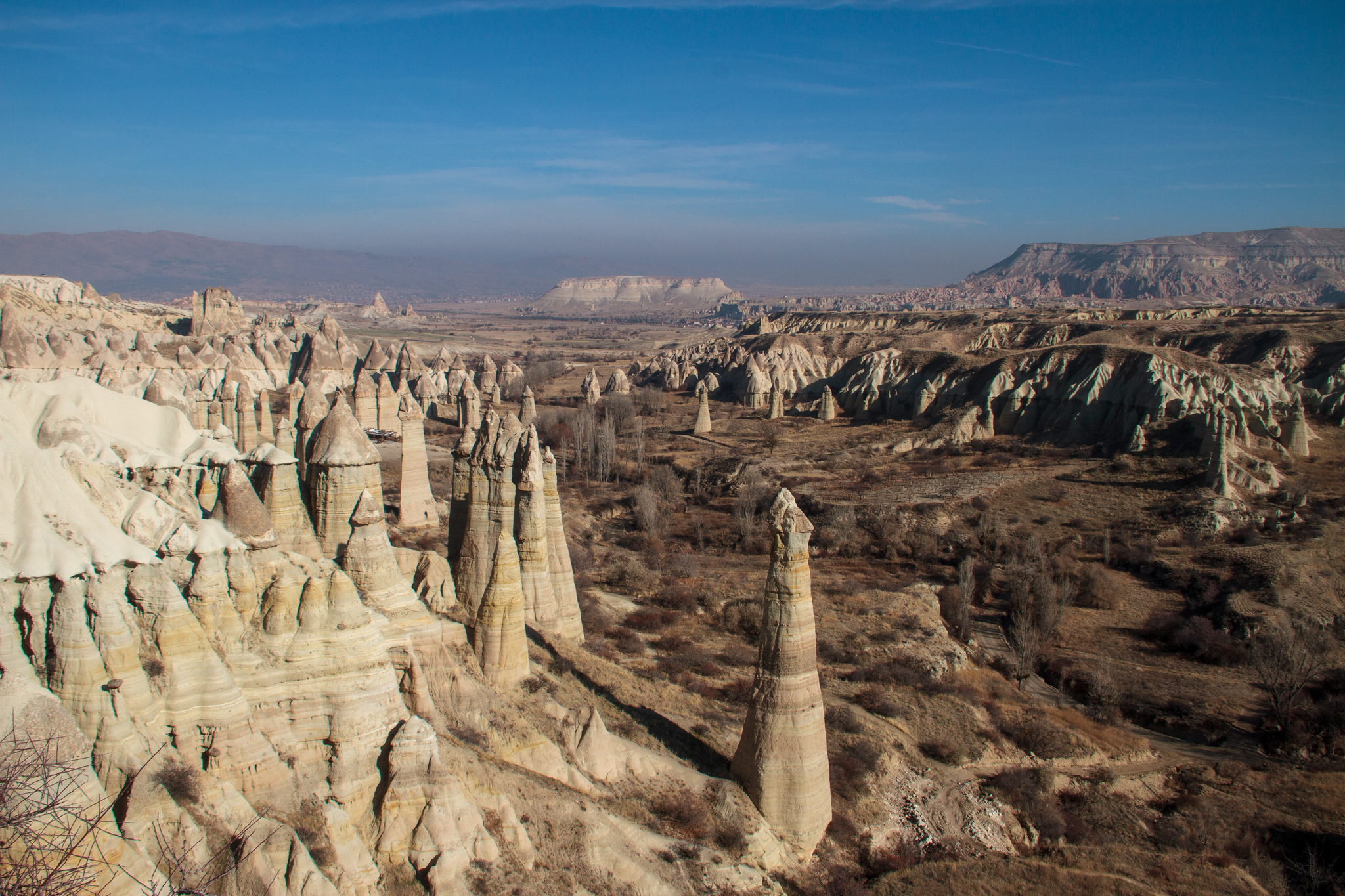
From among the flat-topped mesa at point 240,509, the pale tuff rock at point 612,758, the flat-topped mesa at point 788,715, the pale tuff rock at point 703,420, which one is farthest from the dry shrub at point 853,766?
the pale tuff rock at point 703,420

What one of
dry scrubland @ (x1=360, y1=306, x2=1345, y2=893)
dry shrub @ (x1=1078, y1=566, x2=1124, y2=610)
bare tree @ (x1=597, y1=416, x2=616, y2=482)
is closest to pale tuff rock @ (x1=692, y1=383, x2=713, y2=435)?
bare tree @ (x1=597, y1=416, x2=616, y2=482)

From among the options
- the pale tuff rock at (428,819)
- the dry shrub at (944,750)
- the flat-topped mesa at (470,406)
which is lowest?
the dry shrub at (944,750)

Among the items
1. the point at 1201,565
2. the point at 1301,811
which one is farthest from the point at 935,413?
the point at 1301,811

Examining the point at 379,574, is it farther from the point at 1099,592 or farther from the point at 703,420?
the point at 703,420

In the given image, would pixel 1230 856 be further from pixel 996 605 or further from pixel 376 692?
pixel 376 692

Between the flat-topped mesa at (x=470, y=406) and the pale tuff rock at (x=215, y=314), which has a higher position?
the pale tuff rock at (x=215, y=314)

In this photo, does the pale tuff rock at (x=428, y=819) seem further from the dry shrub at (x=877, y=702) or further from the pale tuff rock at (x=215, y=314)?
the pale tuff rock at (x=215, y=314)
